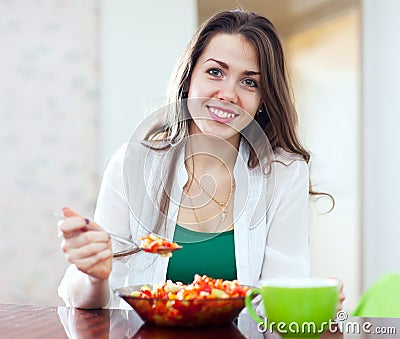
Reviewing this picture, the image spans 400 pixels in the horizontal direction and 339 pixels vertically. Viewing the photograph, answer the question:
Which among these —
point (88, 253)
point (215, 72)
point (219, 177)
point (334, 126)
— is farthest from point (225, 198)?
point (334, 126)

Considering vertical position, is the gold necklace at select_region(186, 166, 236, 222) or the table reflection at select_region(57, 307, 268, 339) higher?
the gold necklace at select_region(186, 166, 236, 222)

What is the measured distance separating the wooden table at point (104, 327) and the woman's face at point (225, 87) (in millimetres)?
417

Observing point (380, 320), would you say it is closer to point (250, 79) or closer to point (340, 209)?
point (250, 79)

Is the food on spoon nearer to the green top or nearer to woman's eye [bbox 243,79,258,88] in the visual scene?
the green top

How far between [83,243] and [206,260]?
19.6 inches

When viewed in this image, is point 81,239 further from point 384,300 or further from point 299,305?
point 384,300

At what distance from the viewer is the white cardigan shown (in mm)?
1410

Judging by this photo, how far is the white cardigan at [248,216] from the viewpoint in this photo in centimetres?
141

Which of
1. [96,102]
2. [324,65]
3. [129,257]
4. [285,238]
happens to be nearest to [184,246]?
[129,257]

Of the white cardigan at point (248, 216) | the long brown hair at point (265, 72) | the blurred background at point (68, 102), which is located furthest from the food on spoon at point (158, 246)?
the blurred background at point (68, 102)

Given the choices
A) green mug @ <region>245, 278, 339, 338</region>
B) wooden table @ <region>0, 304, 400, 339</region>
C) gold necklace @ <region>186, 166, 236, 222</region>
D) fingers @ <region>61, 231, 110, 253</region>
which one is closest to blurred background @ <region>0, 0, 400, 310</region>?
gold necklace @ <region>186, 166, 236, 222</region>

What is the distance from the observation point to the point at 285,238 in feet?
5.26

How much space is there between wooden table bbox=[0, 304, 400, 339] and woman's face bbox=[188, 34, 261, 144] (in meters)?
0.42

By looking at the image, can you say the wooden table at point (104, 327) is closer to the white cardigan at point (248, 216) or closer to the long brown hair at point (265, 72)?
the white cardigan at point (248, 216)
